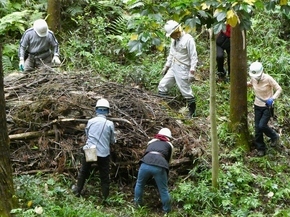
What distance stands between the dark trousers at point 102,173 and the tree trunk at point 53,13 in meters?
6.37

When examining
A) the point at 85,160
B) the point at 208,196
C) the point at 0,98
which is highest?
the point at 0,98

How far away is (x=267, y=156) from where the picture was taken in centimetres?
945

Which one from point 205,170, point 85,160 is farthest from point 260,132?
point 85,160

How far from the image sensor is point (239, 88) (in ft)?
30.1

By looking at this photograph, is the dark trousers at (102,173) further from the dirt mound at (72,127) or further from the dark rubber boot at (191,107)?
the dark rubber boot at (191,107)

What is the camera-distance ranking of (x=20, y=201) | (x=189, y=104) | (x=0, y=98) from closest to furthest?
1. (x=0, y=98)
2. (x=20, y=201)
3. (x=189, y=104)

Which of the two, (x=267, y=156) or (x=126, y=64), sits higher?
(x=126, y=64)

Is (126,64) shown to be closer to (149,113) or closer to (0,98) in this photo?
(149,113)

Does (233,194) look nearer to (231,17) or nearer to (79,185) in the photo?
(79,185)

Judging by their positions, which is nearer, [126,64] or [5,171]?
[5,171]

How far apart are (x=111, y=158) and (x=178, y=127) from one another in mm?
1523

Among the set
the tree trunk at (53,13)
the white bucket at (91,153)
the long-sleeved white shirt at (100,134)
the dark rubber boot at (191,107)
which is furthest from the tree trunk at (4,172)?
the tree trunk at (53,13)

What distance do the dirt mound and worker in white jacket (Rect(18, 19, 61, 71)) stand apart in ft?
3.44

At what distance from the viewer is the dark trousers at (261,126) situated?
9.26 meters
